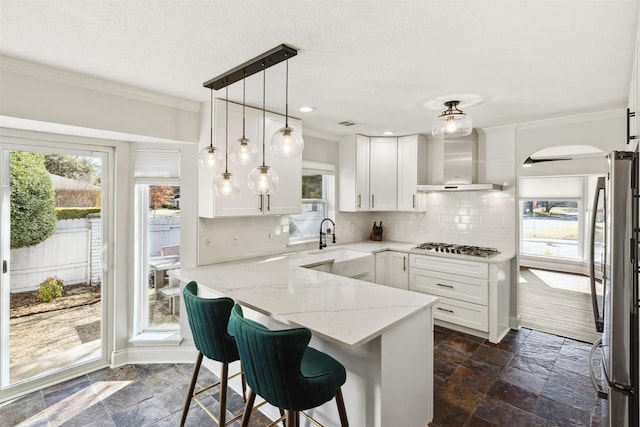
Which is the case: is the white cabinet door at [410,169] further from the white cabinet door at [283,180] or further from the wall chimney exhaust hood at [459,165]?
the white cabinet door at [283,180]

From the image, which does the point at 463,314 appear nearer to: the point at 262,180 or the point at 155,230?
the point at 262,180

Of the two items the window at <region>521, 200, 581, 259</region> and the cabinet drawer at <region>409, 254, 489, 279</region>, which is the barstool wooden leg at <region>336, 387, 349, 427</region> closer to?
the cabinet drawer at <region>409, 254, 489, 279</region>

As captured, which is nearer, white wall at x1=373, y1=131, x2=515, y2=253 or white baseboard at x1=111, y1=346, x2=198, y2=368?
white baseboard at x1=111, y1=346, x2=198, y2=368

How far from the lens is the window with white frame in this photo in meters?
3.05

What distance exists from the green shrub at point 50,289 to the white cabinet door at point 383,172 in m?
3.52

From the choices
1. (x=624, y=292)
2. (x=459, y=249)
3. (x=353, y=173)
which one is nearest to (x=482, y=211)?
(x=459, y=249)

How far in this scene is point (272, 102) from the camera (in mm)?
2947

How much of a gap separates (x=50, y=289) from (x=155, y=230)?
2.99ft

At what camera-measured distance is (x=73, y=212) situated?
110 inches

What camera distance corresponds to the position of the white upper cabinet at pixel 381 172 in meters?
4.37

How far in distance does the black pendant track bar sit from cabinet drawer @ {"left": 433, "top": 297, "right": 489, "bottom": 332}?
10.1 feet

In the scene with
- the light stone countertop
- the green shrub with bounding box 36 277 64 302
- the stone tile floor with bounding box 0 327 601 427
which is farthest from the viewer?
the green shrub with bounding box 36 277 64 302

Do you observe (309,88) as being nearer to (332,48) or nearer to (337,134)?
(332,48)

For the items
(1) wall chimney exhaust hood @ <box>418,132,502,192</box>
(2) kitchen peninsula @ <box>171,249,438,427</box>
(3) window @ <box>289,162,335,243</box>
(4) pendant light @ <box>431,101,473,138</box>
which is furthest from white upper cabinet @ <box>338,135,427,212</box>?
(2) kitchen peninsula @ <box>171,249,438,427</box>
